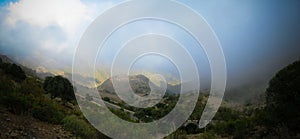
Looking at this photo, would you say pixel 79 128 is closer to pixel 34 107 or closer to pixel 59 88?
pixel 34 107

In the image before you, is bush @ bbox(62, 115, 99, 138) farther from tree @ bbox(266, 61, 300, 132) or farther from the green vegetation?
tree @ bbox(266, 61, 300, 132)

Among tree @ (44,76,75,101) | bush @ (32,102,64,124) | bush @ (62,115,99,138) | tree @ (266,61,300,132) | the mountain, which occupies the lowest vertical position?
bush @ (62,115,99,138)

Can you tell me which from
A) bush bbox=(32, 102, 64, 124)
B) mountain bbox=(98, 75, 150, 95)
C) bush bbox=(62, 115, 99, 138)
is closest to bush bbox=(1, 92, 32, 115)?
bush bbox=(32, 102, 64, 124)

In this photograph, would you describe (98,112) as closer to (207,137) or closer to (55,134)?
(55,134)

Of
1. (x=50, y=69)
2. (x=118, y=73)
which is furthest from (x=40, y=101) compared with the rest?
(x=50, y=69)

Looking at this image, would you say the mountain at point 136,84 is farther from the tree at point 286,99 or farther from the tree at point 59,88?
the tree at point 286,99

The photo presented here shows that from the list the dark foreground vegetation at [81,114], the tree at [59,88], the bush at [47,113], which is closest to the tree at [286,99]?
the dark foreground vegetation at [81,114]
